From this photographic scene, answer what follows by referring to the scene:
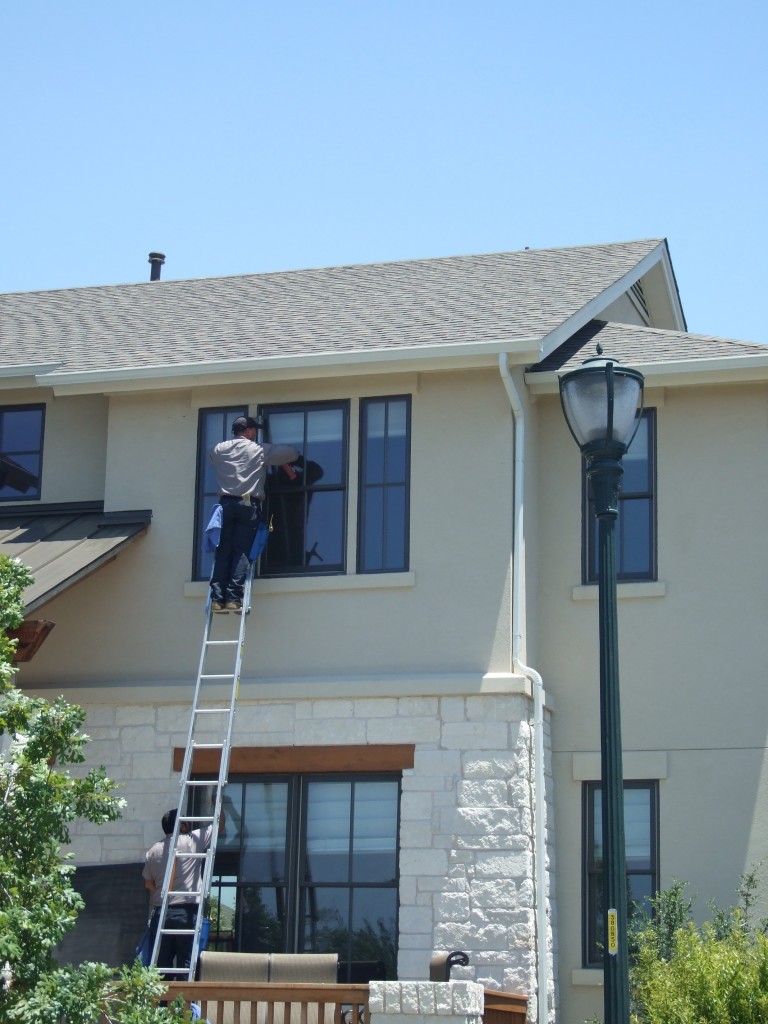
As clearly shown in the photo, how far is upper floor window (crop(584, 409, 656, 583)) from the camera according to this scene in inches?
534

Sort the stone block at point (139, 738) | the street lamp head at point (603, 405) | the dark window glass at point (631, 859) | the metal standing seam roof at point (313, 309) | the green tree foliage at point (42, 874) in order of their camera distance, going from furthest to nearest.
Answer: the metal standing seam roof at point (313, 309), the stone block at point (139, 738), the dark window glass at point (631, 859), the street lamp head at point (603, 405), the green tree foliage at point (42, 874)

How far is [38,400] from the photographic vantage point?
15.3 metres

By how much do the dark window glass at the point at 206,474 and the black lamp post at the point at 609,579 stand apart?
5.26 meters

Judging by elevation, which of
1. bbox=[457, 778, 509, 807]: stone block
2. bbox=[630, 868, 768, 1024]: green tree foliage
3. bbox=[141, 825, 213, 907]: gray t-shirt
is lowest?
bbox=[630, 868, 768, 1024]: green tree foliage

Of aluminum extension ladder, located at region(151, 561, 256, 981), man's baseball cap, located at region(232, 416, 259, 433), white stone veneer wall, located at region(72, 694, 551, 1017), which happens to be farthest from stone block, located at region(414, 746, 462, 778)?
man's baseball cap, located at region(232, 416, 259, 433)

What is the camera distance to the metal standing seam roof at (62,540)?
40.8ft

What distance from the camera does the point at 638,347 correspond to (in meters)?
14.1

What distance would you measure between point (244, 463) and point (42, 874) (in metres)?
5.06

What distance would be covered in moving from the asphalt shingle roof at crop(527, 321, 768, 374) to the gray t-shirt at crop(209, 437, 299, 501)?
2.53m

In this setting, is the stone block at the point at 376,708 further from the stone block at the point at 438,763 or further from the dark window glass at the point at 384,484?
the dark window glass at the point at 384,484

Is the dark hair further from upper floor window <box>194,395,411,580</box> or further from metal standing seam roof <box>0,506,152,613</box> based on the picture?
upper floor window <box>194,395,411,580</box>

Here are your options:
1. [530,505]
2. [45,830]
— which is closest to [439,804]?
[530,505]

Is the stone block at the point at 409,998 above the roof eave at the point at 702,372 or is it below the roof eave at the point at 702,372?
below

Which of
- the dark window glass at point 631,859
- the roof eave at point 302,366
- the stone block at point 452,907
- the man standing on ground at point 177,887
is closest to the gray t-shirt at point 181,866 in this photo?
the man standing on ground at point 177,887
